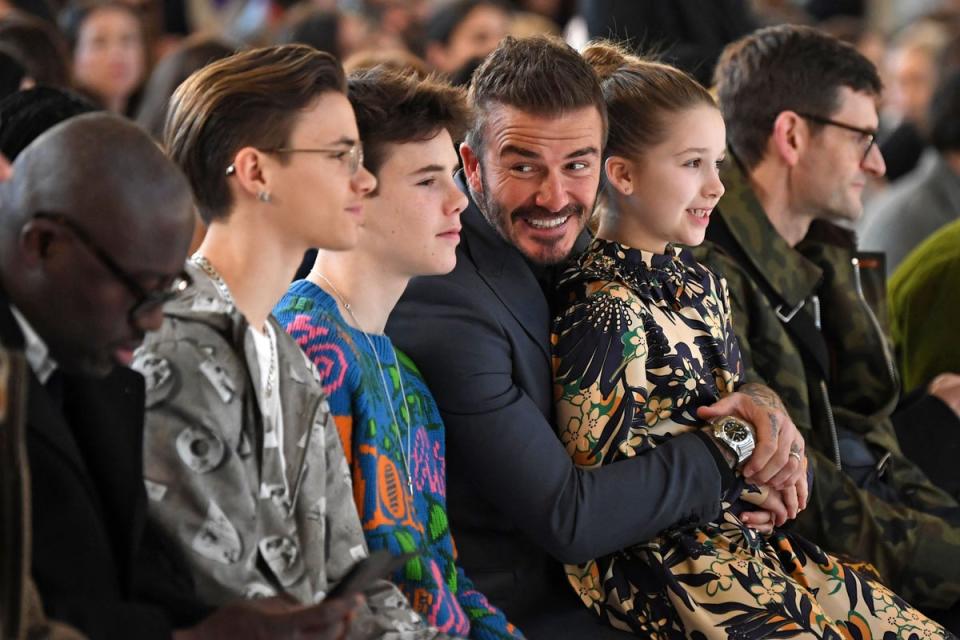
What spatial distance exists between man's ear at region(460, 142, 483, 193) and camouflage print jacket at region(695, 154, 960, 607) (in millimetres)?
648

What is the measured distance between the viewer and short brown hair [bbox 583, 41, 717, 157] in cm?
256

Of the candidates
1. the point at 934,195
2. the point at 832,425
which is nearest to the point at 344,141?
the point at 832,425

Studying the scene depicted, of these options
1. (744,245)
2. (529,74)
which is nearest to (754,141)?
(744,245)

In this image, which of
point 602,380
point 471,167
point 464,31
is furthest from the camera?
point 464,31

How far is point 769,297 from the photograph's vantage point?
3.04 meters

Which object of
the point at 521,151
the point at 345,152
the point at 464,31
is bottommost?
the point at 464,31

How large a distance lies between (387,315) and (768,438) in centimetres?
71

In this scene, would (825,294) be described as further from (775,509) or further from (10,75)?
(10,75)

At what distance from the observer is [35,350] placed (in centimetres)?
169

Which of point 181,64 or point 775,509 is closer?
point 775,509

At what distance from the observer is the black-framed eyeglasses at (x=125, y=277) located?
1651mm

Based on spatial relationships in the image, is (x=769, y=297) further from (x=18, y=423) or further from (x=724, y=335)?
(x=18, y=423)

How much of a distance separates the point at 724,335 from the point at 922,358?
3.67 feet

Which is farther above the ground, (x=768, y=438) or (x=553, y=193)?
(x=553, y=193)
